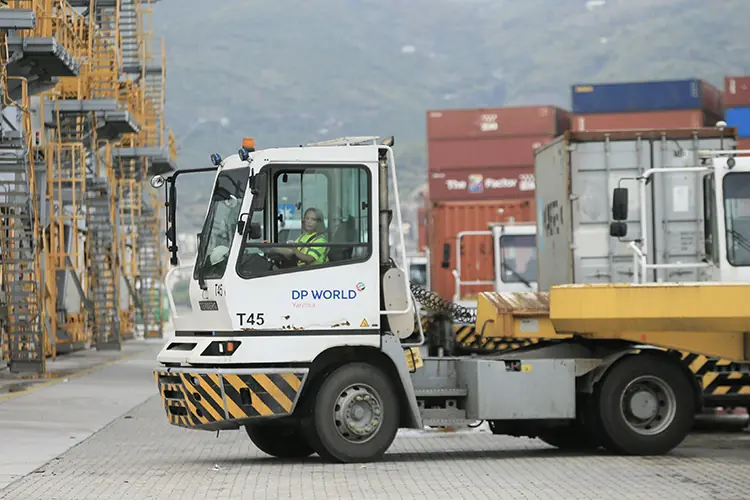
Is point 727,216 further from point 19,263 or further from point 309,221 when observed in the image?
point 19,263

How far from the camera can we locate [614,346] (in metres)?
13.6

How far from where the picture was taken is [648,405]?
1337cm

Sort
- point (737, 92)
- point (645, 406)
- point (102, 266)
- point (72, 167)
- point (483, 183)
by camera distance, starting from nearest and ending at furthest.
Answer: point (645, 406)
point (737, 92)
point (72, 167)
point (102, 266)
point (483, 183)

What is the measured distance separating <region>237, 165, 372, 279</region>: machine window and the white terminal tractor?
0.04 feet

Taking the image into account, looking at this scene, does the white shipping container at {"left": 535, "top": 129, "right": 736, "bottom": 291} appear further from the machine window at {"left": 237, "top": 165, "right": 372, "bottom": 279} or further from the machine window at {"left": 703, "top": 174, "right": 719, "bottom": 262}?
the machine window at {"left": 237, "top": 165, "right": 372, "bottom": 279}

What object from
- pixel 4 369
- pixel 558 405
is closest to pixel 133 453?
pixel 558 405

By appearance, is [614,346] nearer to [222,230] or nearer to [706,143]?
[222,230]

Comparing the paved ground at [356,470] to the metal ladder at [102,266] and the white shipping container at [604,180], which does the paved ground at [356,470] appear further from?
the metal ladder at [102,266]

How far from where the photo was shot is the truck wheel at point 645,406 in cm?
1321

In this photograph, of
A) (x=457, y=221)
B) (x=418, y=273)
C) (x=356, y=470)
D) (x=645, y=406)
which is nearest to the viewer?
(x=356, y=470)

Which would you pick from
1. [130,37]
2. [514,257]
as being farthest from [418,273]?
[514,257]

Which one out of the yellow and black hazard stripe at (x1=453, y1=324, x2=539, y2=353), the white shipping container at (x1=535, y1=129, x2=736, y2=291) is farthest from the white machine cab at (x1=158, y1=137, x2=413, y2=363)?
the white shipping container at (x1=535, y1=129, x2=736, y2=291)

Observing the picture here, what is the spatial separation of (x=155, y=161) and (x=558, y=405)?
114ft

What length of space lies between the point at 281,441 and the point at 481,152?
31.0m
